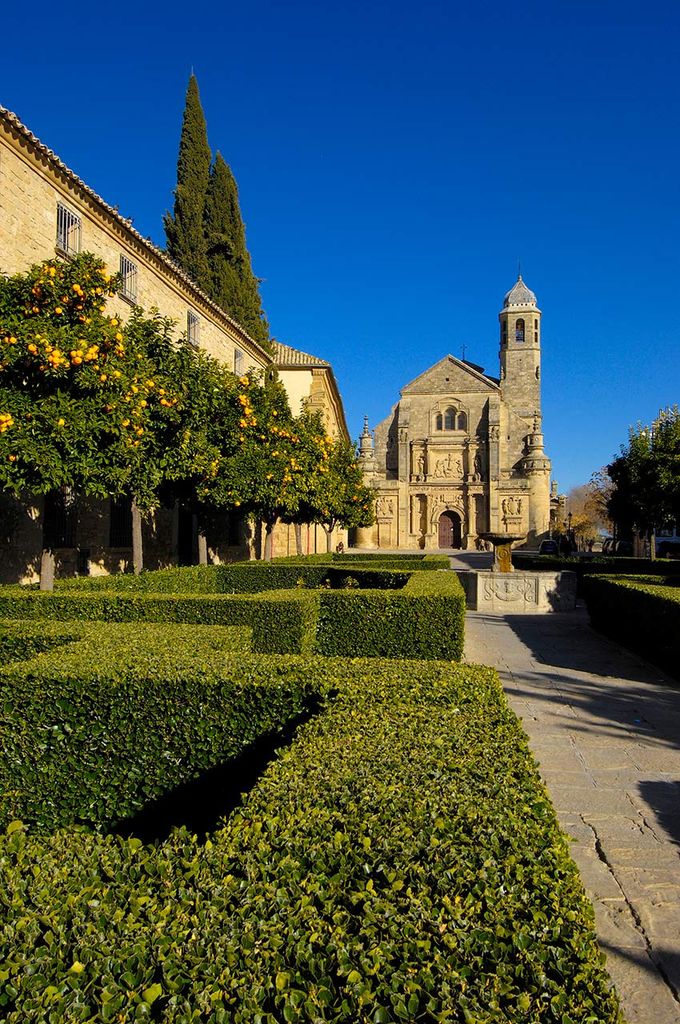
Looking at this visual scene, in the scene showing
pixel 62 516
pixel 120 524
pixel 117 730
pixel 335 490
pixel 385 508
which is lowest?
pixel 117 730

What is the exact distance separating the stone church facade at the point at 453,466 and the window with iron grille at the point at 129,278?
36560 millimetres

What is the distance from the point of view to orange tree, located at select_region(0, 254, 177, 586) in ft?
29.9

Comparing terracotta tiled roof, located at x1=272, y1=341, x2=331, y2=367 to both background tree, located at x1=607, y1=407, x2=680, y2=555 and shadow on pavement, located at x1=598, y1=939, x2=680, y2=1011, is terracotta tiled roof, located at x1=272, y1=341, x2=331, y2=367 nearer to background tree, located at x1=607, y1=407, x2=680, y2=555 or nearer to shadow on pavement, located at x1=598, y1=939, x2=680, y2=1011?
background tree, located at x1=607, y1=407, x2=680, y2=555

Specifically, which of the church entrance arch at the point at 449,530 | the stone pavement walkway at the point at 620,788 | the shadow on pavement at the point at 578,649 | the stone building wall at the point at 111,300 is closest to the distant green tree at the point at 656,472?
the shadow on pavement at the point at 578,649

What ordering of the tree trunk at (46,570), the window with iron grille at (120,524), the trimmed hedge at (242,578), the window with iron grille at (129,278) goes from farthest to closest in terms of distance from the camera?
the window with iron grille at (129,278) → the window with iron grille at (120,524) → the trimmed hedge at (242,578) → the tree trunk at (46,570)

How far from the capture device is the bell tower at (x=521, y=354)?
5800 cm

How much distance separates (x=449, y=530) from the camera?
54.0m

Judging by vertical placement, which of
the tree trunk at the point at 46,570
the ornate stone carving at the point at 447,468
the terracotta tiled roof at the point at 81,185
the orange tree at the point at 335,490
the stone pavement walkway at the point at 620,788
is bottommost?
the stone pavement walkway at the point at 620,788

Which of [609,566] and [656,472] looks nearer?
[609,566]

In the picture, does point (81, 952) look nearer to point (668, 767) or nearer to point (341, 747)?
point (341, 747)

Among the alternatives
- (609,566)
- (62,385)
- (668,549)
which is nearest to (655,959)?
(62,385)

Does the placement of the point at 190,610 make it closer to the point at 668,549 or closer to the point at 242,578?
the point at 242,578

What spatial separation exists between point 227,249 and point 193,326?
27.4ft

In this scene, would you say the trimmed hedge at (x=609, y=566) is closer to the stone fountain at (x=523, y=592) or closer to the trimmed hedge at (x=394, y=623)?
the stone fountain at (x=523, y=592)
